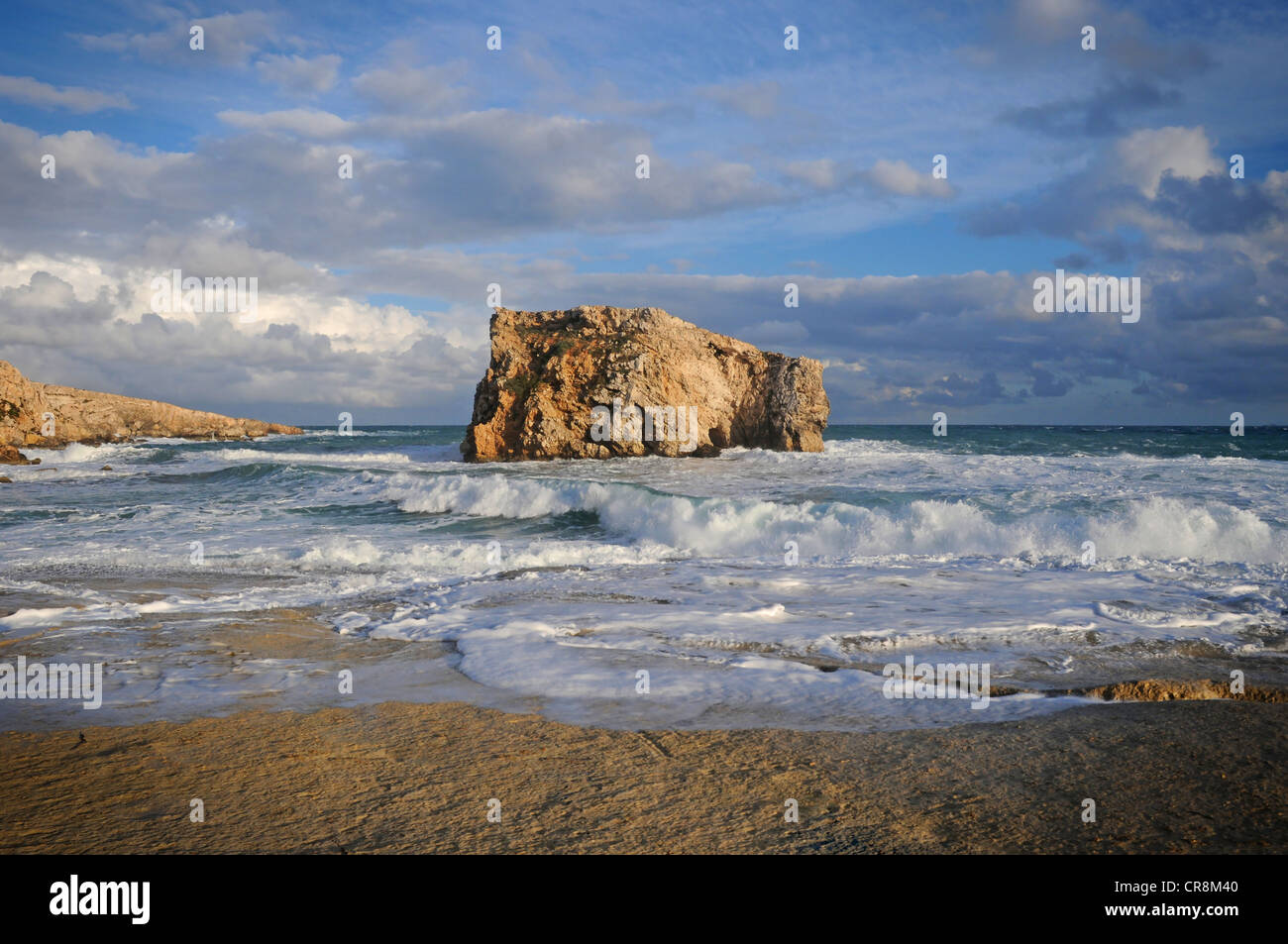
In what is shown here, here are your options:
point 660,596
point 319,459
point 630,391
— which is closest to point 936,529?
point 660,596

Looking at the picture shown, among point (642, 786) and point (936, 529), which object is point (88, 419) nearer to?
point (936, 529)

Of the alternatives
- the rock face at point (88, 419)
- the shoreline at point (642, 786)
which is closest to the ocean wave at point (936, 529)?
the shoreline at point (642, 786)

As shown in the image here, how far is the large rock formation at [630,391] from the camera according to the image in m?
27.6

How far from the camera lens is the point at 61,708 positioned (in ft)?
14.6

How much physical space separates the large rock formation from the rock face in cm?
2198

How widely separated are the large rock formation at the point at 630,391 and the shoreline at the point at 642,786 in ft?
77.2

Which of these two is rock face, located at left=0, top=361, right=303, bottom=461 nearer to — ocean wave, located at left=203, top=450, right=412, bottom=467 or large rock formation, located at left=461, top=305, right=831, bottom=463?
ocean wave, located at left=203, top=450, right=412, bottom=467

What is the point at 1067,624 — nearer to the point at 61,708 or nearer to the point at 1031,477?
the point at 61,708

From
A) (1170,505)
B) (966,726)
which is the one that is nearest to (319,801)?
(966,726)

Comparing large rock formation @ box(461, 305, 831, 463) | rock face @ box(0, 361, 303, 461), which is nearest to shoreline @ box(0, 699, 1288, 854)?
large rock formation @ box(461, 305, 831, 463)

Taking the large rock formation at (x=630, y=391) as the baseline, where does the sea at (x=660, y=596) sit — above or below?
below

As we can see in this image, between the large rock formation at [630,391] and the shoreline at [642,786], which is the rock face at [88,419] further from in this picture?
the shoreline at [642,786]

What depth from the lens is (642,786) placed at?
3252 mm

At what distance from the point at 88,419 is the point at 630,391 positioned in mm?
44472
